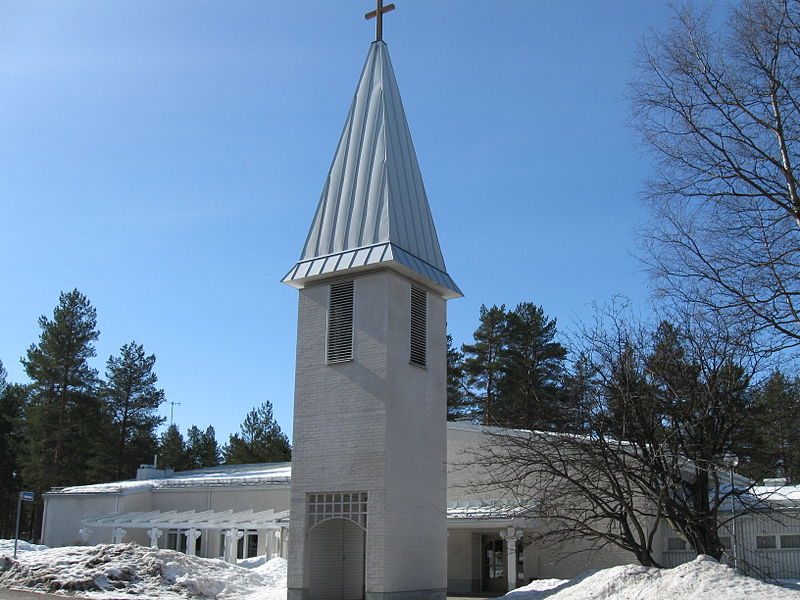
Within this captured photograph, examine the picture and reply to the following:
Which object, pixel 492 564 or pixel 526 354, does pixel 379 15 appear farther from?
pixel 526 354

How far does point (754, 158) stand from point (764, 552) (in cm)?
1646

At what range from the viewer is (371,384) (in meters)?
20.7

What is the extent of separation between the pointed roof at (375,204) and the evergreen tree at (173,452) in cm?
4962

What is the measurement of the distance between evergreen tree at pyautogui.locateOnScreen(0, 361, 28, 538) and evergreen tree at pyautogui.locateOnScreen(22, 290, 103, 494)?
15.9ft

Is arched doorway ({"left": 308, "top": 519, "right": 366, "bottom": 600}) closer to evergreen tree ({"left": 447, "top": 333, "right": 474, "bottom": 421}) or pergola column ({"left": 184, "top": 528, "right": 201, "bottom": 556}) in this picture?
pergola column ({"left": 184, "top": 528, "right": 201, "bottom": 556})

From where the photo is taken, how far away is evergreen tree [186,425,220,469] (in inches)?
2788

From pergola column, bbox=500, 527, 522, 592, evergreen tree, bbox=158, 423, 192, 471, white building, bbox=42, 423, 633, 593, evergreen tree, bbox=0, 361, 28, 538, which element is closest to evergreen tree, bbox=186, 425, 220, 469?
evergreen tree, bbox=158, 423, 192, 471

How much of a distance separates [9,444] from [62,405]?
38.3 ft

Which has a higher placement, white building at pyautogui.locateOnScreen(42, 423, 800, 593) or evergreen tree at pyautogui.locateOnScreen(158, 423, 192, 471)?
evergreen tree at pyautogui.locateOnScreen(158, 423, 192, 471)

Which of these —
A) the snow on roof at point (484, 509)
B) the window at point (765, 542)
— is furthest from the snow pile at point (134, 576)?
the window at point (765, 542)

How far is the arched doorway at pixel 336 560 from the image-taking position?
21.0m

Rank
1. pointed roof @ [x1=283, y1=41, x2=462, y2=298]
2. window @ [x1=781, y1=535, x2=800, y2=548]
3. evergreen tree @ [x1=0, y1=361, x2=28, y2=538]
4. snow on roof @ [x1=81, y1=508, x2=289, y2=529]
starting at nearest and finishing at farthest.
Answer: pointed roof @ [x1=283, y1=41, x2=462, y2=298] → window @ [x1=781, y1=535, x2=800, y2=548] → snow on roof @ [x1=81, y1=508, x2=289, y2=529] → evergreen tree @ [x1=0, y1=361, x2=28, y2=538]

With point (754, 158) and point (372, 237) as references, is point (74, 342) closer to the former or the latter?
point (372, 237)

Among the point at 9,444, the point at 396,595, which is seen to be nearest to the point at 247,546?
the point at 396,595
